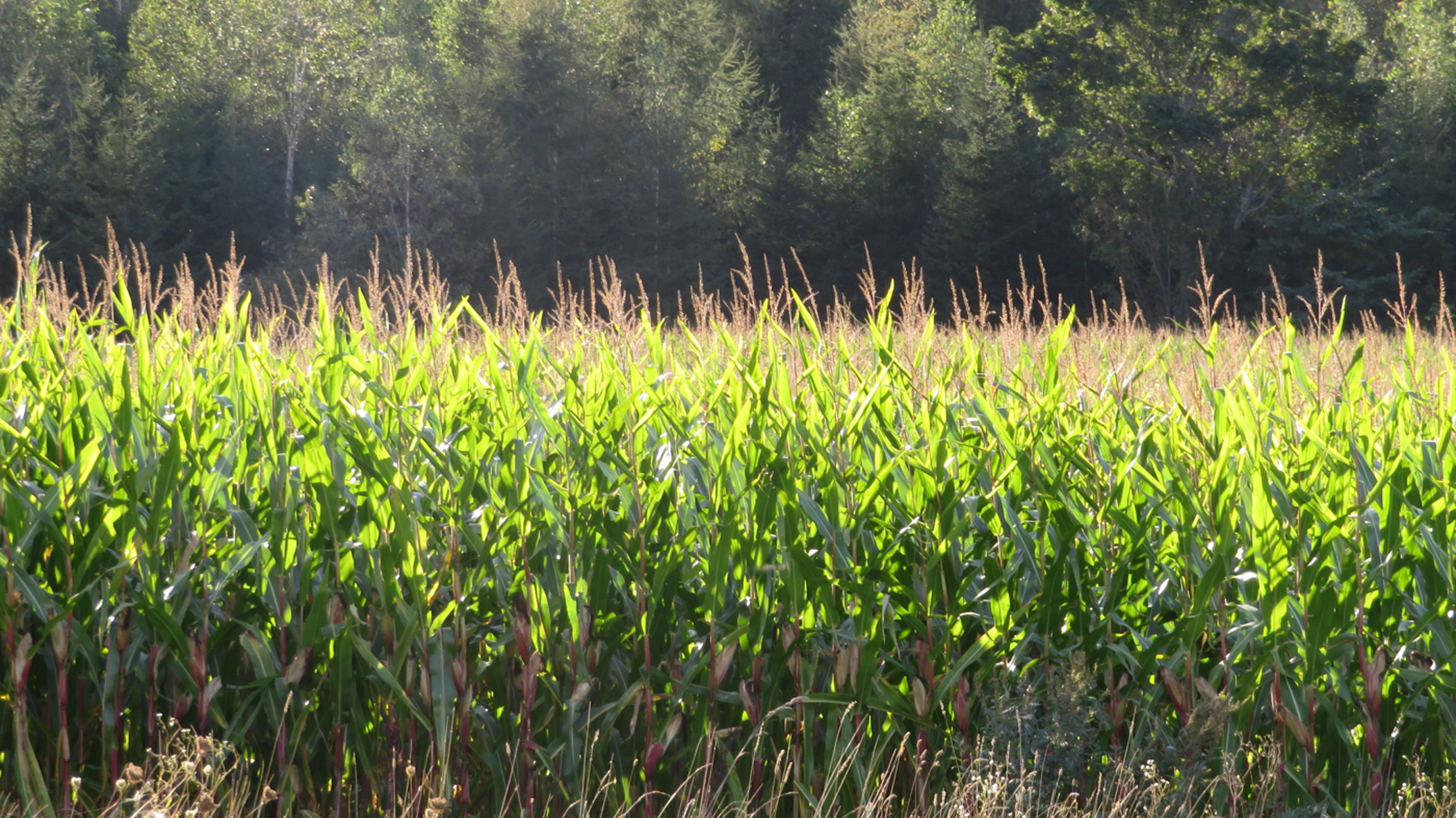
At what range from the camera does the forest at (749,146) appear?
25.1 m

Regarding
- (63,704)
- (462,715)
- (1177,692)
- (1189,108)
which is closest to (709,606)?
(462,715)

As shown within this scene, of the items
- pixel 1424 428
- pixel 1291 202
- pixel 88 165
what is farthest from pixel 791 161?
pixel 1424 428

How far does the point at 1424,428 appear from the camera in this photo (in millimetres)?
3371

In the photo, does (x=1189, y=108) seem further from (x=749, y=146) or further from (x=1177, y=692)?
(x=1177, y=692)

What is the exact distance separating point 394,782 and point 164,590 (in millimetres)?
708

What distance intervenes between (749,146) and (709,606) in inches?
1163

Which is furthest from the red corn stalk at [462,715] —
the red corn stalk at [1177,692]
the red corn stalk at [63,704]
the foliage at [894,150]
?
the foliage at [894,150]

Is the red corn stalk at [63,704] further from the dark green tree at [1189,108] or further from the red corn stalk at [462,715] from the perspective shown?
the dark green tree at [1189,108]

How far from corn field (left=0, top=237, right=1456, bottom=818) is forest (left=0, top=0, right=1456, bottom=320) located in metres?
22.3

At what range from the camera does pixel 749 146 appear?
31.4 metres

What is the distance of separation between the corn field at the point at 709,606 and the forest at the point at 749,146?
73.1ft

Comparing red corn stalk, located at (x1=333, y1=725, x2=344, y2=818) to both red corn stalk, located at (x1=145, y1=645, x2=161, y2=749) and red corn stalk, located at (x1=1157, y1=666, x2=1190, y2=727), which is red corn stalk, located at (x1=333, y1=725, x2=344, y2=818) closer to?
red corn stalk, located at (x1=145, y1=645, x2=161, y2=749)

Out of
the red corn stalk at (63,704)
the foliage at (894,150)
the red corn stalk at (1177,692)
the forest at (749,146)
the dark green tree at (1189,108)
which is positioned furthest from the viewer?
the foliage at (894,150)

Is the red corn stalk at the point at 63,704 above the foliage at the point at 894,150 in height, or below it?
below
